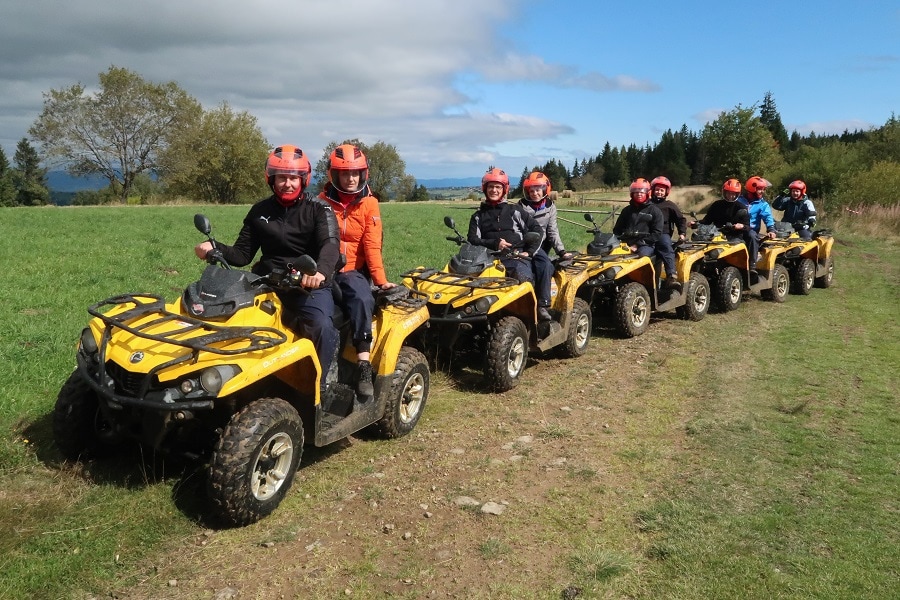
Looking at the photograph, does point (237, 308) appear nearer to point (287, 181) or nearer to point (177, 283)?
point (287, 181)

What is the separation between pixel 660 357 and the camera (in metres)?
8.98

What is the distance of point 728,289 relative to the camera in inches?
472

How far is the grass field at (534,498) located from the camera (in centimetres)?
379

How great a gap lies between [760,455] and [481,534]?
8.87ft

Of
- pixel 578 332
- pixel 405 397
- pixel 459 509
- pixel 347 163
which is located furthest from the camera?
pixel 578 332

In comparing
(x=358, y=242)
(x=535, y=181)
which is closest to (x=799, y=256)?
(x=535, y=181)

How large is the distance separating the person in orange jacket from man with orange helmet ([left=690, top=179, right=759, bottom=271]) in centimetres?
871

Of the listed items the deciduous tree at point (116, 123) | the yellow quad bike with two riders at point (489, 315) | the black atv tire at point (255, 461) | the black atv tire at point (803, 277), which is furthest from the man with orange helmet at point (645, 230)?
the deciduous tree at point (116, 123)

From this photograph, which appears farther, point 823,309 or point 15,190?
point 15,190

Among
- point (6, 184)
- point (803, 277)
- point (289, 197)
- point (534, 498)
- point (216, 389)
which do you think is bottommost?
point (534, 498)

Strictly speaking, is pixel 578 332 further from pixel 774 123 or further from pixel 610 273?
pixel 774 123

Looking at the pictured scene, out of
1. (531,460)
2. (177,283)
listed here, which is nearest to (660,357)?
(531,460)

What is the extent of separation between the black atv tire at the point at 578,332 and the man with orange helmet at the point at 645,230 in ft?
5.98

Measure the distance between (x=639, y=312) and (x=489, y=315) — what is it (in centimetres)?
367
